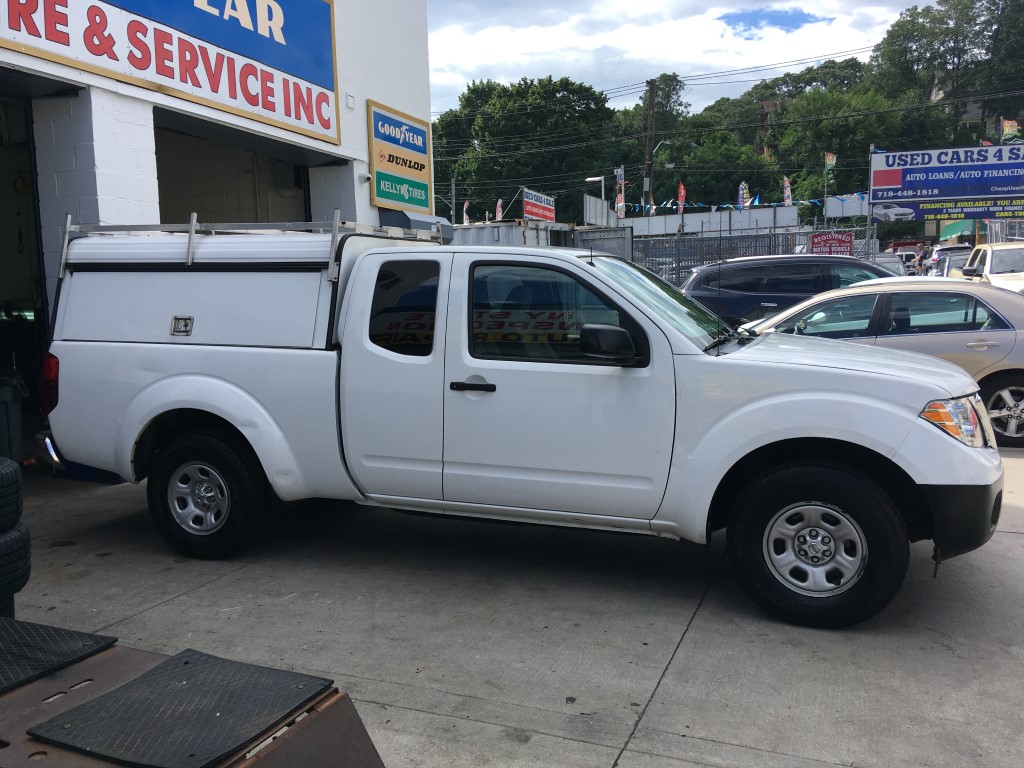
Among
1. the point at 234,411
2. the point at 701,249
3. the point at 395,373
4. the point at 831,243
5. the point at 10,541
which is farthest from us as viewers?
the point at 831,243

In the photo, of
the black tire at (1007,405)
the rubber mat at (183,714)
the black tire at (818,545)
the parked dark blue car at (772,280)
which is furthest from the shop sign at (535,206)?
the rubber mat at (183,714)

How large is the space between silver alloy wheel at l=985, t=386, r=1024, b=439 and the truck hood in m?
4.30

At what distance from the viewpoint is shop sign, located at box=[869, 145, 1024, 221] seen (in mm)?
24547

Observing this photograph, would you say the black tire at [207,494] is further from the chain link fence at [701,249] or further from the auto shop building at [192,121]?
the chain link fence at [701,249]

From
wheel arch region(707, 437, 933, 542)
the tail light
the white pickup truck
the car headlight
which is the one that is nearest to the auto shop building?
the tail light

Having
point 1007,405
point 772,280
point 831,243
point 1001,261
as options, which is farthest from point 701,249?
point 1007,405

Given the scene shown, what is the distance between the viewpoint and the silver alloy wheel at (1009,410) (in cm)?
841

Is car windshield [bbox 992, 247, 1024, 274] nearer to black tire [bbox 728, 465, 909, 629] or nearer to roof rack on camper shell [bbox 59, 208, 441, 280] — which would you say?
roof rack on camper shell [bbox 59, 208, 441, 280]

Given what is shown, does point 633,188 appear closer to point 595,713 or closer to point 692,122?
point 692,122

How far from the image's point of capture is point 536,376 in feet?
15.2

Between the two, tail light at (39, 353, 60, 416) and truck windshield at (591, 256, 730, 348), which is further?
tail light at (39, 353, 60, 416)

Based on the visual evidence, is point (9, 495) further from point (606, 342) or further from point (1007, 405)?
point (1007, 405)

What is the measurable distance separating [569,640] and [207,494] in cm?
258

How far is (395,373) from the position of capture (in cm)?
491
